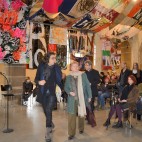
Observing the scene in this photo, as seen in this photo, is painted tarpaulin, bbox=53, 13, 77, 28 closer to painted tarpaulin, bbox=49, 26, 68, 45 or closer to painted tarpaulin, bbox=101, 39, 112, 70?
painted tarpaulin, bbox=49, 26, 68, 45

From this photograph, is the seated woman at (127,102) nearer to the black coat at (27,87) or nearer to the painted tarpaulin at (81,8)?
the painted tarpaulin at (81,8)

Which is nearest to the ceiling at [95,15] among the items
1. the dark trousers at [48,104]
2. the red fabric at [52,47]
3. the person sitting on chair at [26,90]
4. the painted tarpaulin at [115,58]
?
the red fabric at [52,47]

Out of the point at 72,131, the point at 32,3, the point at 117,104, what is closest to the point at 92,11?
the point at 32,3

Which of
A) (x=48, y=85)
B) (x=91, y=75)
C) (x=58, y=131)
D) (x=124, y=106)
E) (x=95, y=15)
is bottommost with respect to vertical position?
(x=58, y=131)

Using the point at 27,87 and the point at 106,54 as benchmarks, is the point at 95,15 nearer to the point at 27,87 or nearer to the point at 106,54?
the point at 106,54

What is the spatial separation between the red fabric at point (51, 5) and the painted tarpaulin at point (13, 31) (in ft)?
2.89

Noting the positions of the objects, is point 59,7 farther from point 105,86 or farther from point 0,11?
point 105,86

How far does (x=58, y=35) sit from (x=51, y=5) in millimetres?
2305

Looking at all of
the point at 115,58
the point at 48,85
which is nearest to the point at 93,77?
the point at 48,85

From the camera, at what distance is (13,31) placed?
8.30 metres

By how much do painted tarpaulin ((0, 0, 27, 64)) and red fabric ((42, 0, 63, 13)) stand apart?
2.89ft

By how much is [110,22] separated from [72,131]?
6690 millimetres

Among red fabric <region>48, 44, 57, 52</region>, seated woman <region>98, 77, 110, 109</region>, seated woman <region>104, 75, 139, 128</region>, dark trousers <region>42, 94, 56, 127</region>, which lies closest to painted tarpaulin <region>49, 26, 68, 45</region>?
red fabric <region>48, 44, 57, 52</region>

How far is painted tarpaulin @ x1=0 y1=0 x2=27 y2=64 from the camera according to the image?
26.2 ft
